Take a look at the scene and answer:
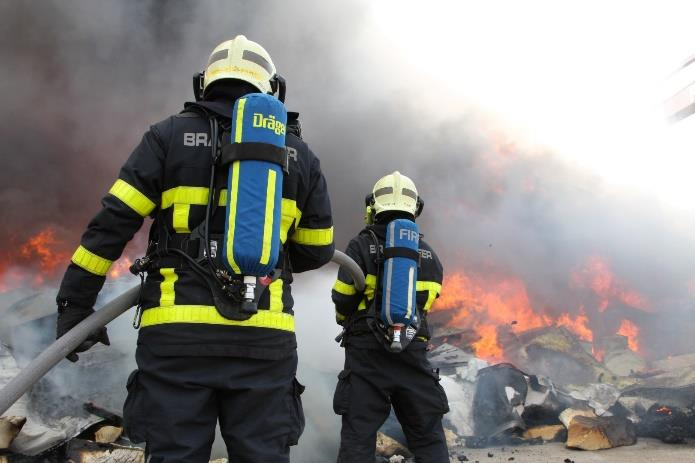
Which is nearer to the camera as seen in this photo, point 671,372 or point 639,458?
point 639,458

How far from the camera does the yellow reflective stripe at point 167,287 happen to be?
179cm

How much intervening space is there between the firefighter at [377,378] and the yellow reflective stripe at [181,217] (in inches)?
66.5

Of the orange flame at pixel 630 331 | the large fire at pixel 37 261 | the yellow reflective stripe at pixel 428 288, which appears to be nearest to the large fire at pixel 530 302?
the orange flame at pixel 630 331

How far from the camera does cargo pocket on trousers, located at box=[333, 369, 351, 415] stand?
131 inches

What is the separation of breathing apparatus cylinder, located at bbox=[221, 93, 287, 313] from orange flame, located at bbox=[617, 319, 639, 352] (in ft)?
44.6

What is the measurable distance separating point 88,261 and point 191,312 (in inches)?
15.5

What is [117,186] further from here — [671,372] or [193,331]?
[671,372]

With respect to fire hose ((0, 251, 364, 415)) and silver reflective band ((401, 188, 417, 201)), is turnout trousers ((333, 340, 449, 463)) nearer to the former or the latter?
silver reflective band ((401, 188, 417, 201))

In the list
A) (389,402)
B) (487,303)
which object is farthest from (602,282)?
(389,402)

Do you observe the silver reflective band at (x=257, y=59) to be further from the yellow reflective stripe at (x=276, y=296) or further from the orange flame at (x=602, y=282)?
the orange flame at (x=602, y=282)

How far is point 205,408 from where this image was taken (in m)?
1.76

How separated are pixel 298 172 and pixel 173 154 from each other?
17.0 inches

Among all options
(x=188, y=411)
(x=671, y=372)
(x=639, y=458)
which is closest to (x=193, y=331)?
(x=188, y=411)

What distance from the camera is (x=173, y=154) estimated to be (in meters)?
1.88
